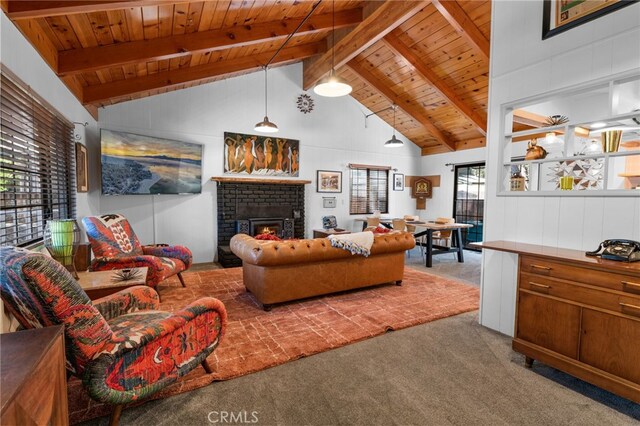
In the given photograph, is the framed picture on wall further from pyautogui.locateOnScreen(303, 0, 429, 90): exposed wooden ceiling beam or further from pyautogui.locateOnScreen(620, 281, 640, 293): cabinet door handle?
Answer: pyautogui.locateOnScreen(620, 281, 640, 293): cabinet door handle

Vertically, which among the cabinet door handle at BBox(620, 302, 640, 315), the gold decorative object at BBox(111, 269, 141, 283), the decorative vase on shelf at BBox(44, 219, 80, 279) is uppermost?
the decorative vase on shelf at BBox(44, 219, 80, 279)

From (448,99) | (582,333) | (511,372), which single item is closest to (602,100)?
(448,99)

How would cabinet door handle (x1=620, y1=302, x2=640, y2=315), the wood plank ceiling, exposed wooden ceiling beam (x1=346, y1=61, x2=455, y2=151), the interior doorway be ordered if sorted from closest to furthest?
1. cabinet door handle (x1=620, y1=302, x2=640, y2=315)
2. the wood plank ceiling
3. exposed wooden ceiling beam (x1=346, y1=61, x2=455, y2=151)
4. the interior doorway

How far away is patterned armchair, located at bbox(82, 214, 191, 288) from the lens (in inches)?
131

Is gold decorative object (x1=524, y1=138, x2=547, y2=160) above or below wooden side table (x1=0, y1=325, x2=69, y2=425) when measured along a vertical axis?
above

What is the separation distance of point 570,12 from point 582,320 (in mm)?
2346

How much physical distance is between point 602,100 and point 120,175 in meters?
6.88

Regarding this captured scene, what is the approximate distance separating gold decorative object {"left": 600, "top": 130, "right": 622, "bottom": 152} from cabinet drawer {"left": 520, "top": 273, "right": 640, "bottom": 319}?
1067 mm

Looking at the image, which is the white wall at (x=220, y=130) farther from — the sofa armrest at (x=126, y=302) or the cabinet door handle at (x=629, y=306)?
the cabinet door handle at (x=629, y=306)

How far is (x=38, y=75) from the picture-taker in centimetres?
258

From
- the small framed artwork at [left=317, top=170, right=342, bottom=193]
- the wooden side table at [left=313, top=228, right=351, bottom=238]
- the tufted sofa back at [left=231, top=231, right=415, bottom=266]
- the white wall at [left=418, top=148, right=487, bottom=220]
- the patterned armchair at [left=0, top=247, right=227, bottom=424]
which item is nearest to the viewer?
the patterned armchair at [left=0, top=247, right=227, bottom=424]

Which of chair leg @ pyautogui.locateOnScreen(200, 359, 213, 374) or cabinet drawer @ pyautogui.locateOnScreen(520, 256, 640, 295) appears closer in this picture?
cabinet drawer @ pyautogui.locateOnScreen(520, 256, 640, 295)

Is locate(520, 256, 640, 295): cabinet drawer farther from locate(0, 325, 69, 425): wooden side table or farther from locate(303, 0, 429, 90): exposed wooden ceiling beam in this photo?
locate(303, 0, 429, 90): exposed wooden ceiling beam

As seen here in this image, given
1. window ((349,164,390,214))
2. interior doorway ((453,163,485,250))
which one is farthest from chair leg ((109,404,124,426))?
interior doorway ((453,163,485,250))
